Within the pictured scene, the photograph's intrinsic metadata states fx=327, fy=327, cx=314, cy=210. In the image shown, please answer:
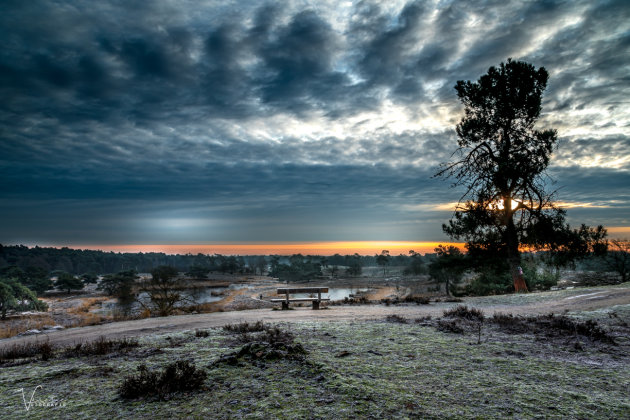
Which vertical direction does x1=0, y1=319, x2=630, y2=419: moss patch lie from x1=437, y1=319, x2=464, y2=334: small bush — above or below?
above

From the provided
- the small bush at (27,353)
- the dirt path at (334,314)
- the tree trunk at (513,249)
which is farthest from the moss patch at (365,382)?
the tree trunk at (513,249)

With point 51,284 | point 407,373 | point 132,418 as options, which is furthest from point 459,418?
point 51,284

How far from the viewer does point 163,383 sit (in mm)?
4336

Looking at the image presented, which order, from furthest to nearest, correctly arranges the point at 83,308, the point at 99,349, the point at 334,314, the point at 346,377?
the point at 83,308 < the point at 334,314 < the point at 99,349 < the point at 346,377

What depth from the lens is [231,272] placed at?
13975 cm

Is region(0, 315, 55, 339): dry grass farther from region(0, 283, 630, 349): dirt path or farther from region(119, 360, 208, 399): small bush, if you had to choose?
region(119, 360, 208, 399): small bush

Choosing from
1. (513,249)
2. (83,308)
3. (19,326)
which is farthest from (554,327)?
(83,308)

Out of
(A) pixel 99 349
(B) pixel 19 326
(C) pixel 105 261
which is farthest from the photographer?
(C) pixel 105 261

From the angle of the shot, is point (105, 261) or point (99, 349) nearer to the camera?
point (99, 349)

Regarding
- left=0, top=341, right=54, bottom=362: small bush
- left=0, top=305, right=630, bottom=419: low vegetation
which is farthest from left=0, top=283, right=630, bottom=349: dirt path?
left=0, top=305, right=630, bottom=419: low vegetation

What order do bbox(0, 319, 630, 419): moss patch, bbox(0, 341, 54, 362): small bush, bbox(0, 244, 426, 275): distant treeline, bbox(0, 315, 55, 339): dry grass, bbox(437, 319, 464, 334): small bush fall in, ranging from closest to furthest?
bbox(0, 319, 630, 419): moss patch
bbox(0, 341, 54, 362): small bush
bbox(437, 319, 464, 334): small bush
bbox(0, 315, 55, 339): dry grass
bbox(0, 244, 426, 275): distant treeline

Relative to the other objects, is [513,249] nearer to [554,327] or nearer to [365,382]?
[554,327]

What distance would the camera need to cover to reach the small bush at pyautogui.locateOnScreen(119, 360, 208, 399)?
13.6ft

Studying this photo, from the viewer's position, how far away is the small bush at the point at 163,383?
13.6ft
